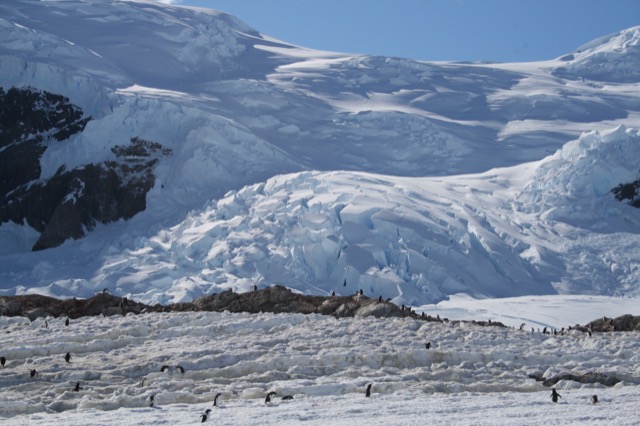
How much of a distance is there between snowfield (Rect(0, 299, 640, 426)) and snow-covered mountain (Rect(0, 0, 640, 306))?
18033mm

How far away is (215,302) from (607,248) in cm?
2606

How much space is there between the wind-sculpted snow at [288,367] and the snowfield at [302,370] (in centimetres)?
3

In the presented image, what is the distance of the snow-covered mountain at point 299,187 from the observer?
3953 cm

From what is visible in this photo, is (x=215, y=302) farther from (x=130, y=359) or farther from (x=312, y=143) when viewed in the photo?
(x=312, y=143)

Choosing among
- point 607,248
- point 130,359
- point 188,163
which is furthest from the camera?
point 188,163

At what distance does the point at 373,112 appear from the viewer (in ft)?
216

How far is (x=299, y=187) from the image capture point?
45562 mm

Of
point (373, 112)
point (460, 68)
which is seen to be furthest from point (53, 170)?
point (460, 68)

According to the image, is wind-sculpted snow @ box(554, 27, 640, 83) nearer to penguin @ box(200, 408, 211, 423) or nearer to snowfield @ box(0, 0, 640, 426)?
snowfield @ box(0, 0, 640, 426)

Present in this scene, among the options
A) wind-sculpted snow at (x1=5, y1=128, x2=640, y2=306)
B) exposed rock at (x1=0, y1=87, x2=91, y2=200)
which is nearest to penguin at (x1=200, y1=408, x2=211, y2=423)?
wind-sculpted snow at (x1=5, y1=128, x2=640, y2=306)

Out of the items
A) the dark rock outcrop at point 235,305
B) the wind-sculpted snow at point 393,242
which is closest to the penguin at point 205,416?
the dark rock outcrop at point 235,305

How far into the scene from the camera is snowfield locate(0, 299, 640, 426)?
12.2 metres

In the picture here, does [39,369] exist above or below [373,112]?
below

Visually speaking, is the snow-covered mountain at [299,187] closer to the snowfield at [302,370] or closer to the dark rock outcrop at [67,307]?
the dark rock outcrop at [67,307]
